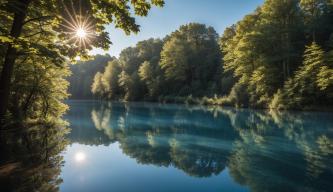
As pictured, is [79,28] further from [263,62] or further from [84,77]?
[84,77]

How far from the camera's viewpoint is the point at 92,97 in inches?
3147

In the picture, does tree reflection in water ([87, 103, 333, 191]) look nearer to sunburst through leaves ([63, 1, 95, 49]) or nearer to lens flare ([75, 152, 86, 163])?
lens flare ([75, 152, 86, 163])

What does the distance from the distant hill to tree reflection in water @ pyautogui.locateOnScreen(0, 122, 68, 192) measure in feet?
243

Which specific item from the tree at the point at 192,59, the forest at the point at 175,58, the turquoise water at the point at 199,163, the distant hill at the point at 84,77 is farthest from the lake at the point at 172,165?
the distant hill at the point at 84,77

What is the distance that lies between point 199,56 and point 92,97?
41.5 meters

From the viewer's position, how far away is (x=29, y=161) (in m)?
6.36

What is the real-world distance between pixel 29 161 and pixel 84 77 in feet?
281

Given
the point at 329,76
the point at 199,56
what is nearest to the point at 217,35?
the point at 199,56

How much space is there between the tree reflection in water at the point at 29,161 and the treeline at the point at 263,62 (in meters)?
21.4

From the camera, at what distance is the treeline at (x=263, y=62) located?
82.6 feet

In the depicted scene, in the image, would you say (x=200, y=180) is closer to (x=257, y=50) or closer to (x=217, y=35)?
(x=257, y=50)

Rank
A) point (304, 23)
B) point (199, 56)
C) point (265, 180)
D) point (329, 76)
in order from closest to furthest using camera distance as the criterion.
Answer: point (265, 180), point (329, 76), point (304, 23), point (199, 56)

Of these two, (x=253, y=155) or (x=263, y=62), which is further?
(x=263, y=62)

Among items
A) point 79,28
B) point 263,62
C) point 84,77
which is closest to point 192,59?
point 263,62
